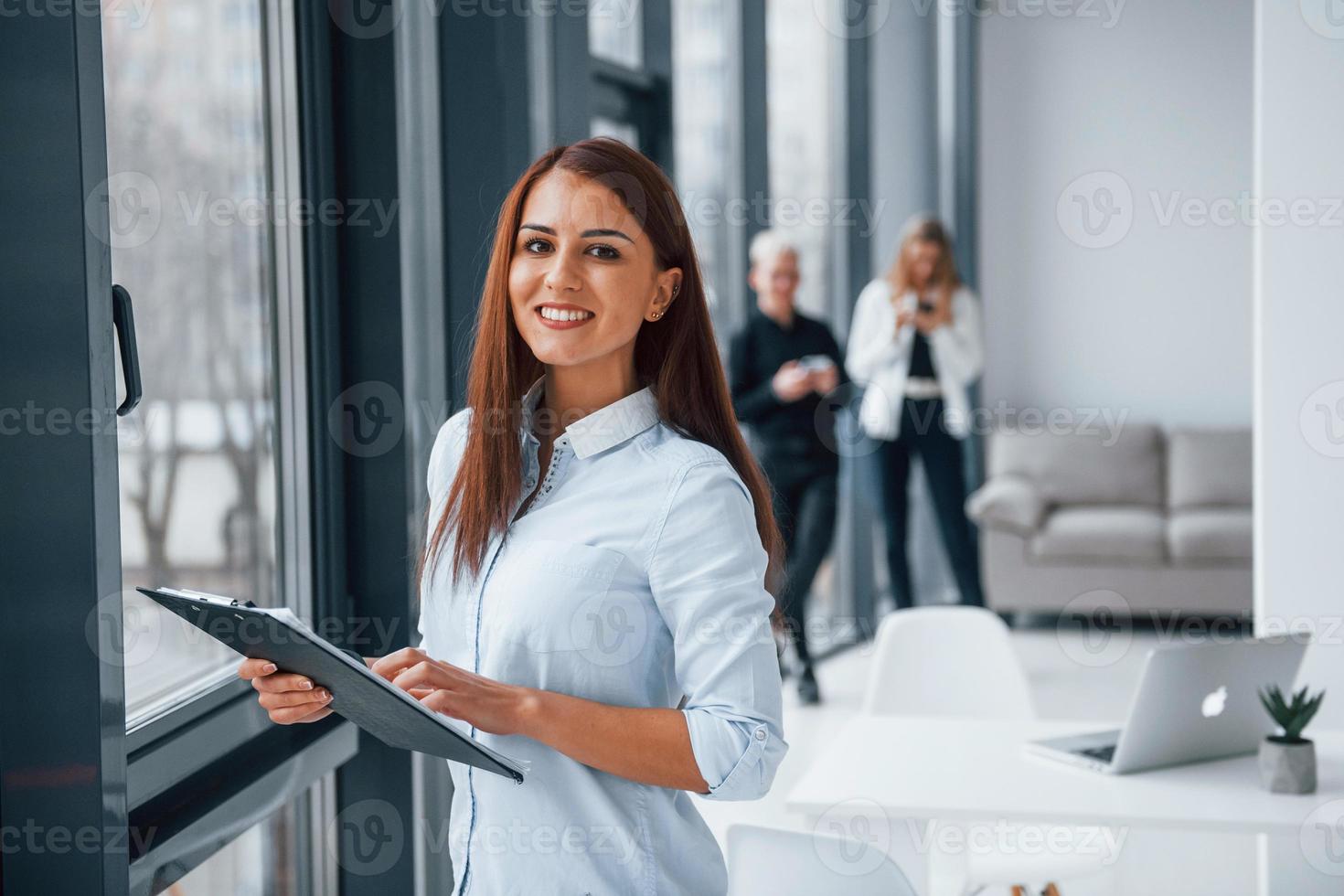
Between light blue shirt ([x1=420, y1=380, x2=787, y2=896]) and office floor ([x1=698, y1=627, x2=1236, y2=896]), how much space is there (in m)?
2.03

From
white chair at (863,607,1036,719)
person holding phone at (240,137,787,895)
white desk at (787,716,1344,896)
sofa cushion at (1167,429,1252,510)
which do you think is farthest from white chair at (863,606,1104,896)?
sofa cushion at (1167,429,1252,510)

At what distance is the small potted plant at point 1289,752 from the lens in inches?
80.0

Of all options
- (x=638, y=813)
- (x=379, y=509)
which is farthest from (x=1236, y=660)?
(x=379, y=509)

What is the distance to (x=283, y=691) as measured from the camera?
53.0 inches

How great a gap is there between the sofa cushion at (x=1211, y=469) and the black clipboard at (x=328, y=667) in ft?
19.1

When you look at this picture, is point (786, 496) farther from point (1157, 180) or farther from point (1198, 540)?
point (1157, 180)

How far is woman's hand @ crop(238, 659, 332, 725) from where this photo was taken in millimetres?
1343

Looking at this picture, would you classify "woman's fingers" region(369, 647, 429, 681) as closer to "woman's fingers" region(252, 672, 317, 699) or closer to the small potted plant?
"woman's fingers" region(252, 672, 317, 699)

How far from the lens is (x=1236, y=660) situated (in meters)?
2.12

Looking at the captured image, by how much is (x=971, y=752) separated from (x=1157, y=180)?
552 cm

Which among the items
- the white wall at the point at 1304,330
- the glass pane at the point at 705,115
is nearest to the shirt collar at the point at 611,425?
the white wall at the point at 1304,330

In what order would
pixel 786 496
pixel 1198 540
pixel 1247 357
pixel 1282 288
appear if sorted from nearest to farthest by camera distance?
pixel 1282 288 → pixel 786 496 → pixel 1198 540 → pixel 1247 357

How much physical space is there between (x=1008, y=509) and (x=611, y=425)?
4.95 metres

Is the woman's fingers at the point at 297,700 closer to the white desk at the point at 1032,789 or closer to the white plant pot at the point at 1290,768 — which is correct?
the white desk at the point at 1032,789
